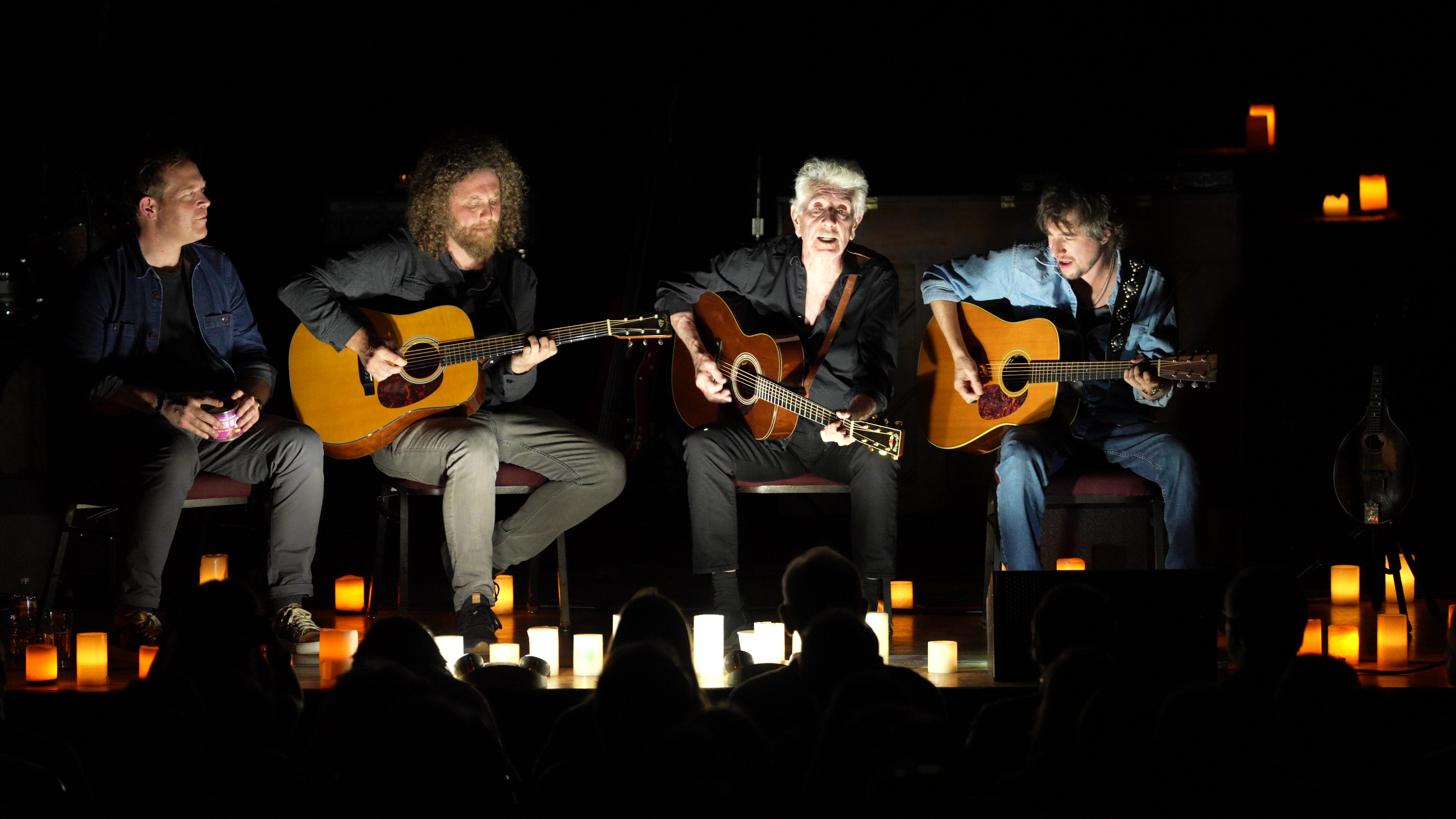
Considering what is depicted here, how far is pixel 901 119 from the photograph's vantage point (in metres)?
7.11

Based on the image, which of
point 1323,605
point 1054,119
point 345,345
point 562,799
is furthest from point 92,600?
point 1054,119

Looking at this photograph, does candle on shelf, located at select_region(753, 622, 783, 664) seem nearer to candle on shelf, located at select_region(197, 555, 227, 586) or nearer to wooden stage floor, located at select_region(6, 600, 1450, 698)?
wooden stage floor, located at select_region(6, 600, 1450, 698)

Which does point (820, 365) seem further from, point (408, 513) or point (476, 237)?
point (408, 513)

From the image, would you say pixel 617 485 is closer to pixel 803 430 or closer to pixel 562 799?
pixel 803 430

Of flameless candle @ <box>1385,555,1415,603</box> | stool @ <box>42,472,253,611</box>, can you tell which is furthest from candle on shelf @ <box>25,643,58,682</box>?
flameless candle @ <box>1385,555,1415,603</box>

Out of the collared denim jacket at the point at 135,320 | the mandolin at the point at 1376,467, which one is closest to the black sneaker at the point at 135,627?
the collared denim jacket at the point at 135,320

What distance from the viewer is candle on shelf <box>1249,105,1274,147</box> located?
7152 mm

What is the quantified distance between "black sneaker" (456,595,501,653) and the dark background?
1681 mm

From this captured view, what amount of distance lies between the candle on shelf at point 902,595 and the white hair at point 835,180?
4.16ft

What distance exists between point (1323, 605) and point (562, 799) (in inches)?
139

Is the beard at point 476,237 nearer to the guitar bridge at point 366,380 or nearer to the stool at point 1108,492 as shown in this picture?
the guitar bridge at point 366,380

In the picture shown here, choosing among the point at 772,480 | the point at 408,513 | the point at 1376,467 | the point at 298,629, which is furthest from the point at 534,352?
the point at 1376,467

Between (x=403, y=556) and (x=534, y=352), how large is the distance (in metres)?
0.77

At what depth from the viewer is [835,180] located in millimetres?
4355
